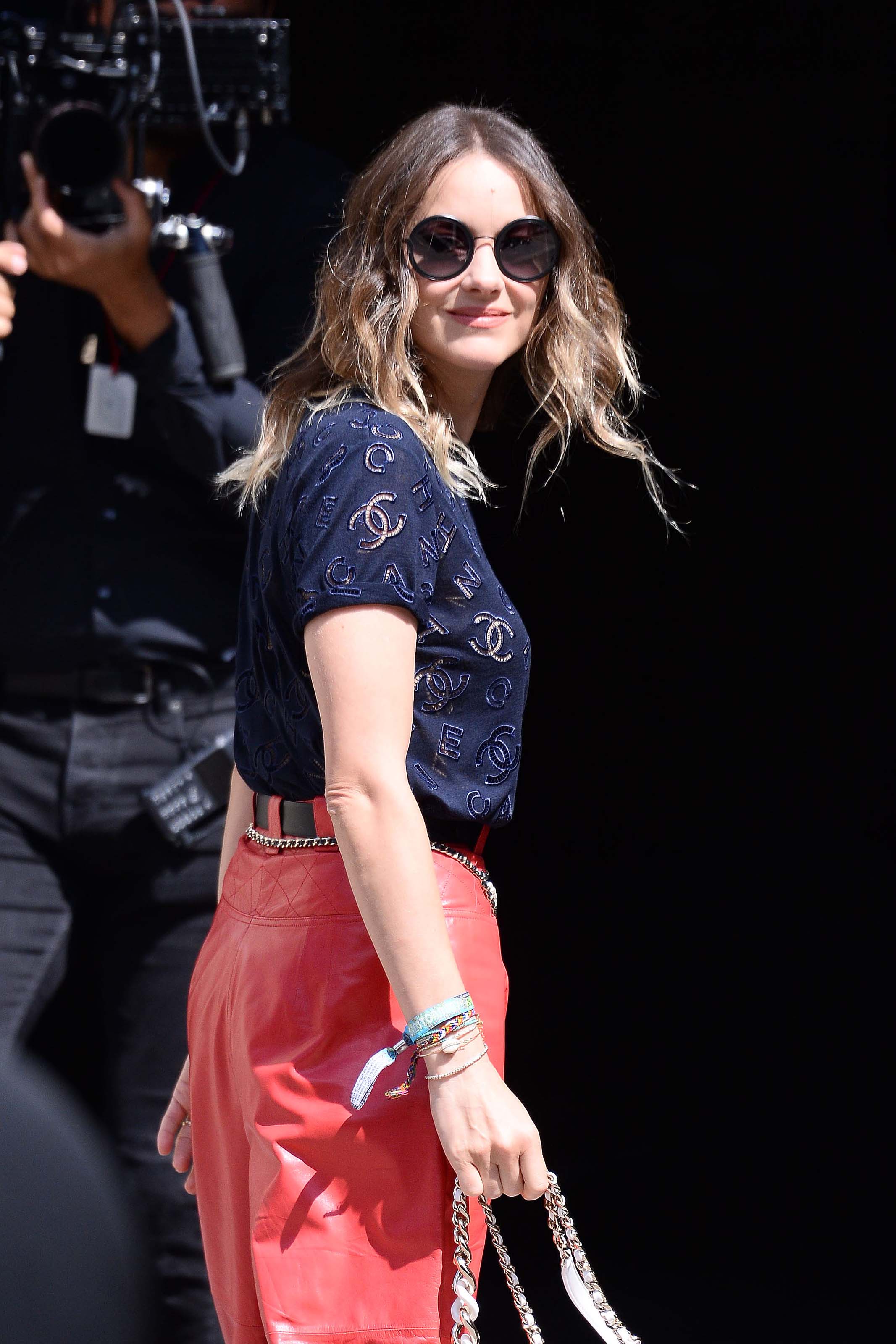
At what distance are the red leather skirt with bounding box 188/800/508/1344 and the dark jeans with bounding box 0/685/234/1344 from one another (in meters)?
0.64

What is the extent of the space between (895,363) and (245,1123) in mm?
1774

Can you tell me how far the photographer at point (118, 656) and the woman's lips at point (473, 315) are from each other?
A: 2.01ft

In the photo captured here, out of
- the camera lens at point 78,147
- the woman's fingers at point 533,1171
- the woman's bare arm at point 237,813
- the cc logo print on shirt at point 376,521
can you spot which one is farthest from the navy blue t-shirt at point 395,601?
the camera lens at point 78,147

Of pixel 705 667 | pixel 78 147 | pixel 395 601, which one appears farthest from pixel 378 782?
pixel 705 667

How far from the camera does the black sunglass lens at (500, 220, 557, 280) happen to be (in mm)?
1426

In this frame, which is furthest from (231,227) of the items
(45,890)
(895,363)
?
(895,363)

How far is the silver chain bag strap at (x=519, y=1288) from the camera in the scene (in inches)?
45.7

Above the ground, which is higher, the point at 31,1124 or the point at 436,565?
the point at 436,565

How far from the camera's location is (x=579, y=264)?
59.8 inches

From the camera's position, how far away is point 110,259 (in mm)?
1924

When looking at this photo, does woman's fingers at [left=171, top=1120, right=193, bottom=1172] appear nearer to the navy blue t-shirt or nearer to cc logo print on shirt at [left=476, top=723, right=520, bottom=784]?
the navy blue t-shirt

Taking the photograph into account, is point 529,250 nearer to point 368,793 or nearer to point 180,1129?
point 368,793

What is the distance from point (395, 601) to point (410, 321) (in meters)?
0.36

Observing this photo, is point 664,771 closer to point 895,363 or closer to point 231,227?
point 895,363
